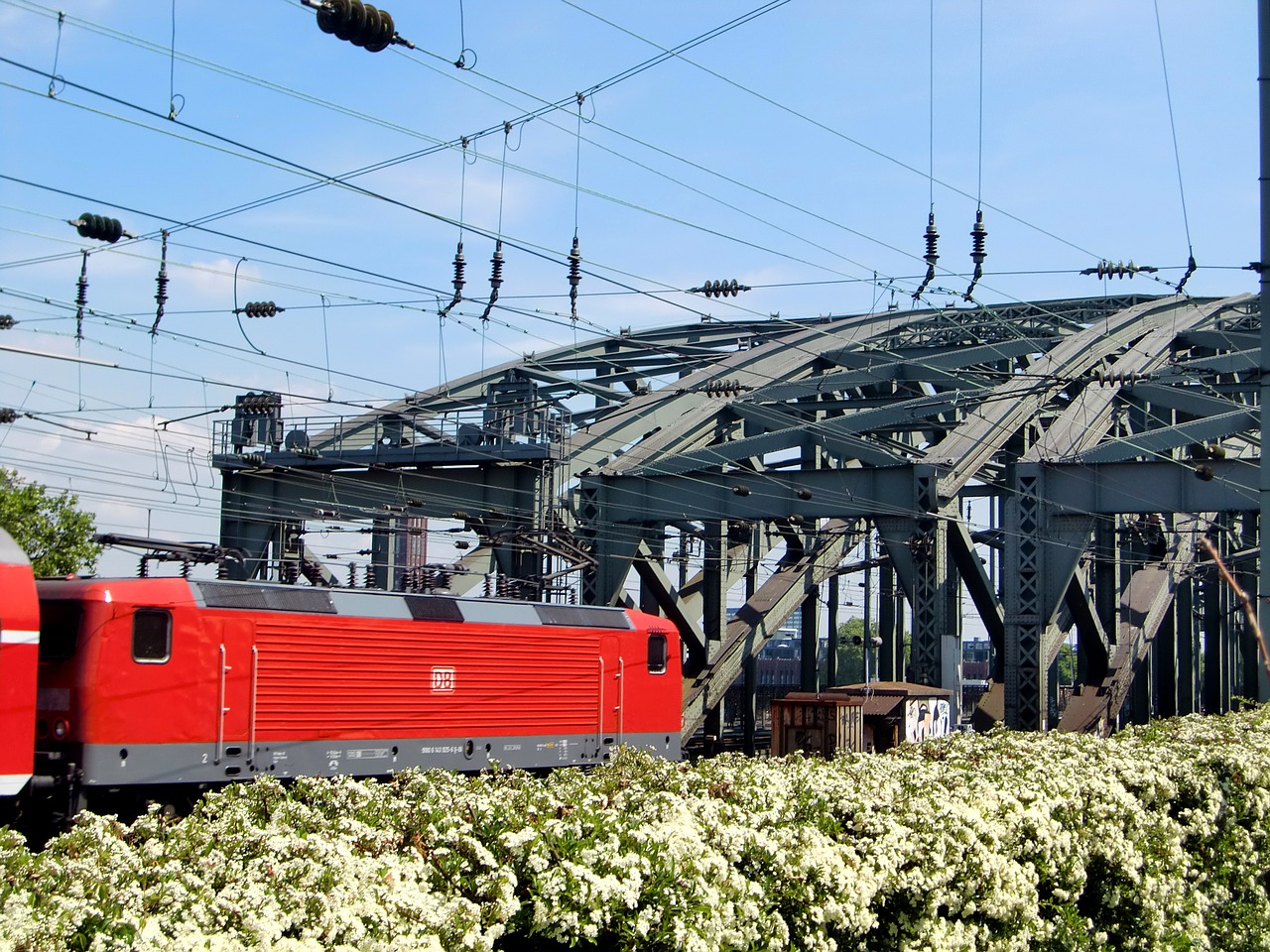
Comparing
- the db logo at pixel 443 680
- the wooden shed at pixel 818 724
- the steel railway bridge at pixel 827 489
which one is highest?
the steel railway bridge at pixel 827 489

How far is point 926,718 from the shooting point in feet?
102

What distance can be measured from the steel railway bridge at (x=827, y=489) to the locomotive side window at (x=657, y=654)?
14.3ft

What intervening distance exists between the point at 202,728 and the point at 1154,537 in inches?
1336

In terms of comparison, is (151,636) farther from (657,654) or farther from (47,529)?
(47,529)

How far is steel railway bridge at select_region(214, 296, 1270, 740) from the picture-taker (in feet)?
105

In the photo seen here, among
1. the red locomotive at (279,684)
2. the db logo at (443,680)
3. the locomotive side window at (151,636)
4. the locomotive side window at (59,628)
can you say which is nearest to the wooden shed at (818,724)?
the red locomotive at (279,684)

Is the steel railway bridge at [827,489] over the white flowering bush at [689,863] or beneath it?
over

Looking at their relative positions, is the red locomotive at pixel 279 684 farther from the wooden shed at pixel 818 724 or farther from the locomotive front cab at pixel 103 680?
the wooden shed at pixel 818 724

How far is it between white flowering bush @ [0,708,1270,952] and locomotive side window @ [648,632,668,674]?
15496 mm

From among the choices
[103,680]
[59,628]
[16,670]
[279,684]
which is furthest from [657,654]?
[16,670]

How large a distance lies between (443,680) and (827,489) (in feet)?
43.2

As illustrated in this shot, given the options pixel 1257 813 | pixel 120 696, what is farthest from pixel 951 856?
pixel 120 696

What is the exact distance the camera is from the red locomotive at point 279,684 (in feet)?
61.6

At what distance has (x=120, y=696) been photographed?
62.8 feet
